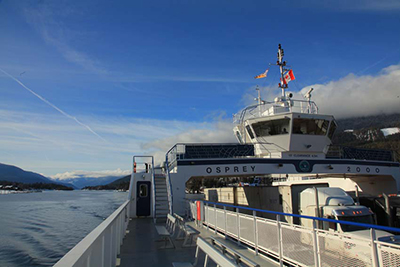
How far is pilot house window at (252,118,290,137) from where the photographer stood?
18.3 metres

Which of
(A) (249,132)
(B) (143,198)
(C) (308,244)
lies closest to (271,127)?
(A) (249,132)

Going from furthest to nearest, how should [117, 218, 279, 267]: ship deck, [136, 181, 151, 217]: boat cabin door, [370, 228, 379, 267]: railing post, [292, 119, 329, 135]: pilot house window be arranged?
[292, 119, 329, 135]: pilot house window → [136, 181, 151, 217]: boat cabin door → [117, 218, 279, 267]: ship deck → [370, 228, 379, 267]: railing post

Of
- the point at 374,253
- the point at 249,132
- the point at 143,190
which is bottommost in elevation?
the point at 374,253

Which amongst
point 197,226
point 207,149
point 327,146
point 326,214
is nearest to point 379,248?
point 326,214

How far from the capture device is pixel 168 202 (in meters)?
14.8

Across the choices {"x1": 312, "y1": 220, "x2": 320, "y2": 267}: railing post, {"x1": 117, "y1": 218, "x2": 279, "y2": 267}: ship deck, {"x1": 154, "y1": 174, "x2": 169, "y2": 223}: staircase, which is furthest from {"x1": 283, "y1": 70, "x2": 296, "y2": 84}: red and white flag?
{"x1": 312, "y1": 220, "x2": 320, "y2": 267}: railing post

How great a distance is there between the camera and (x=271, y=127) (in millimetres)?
18594

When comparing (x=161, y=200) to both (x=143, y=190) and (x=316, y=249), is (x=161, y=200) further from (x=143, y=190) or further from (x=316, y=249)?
(x=316, y=249)

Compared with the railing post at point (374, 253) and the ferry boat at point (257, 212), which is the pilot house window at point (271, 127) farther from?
the railing post at point (374, 253)

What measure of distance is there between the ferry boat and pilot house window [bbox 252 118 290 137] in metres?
0.06

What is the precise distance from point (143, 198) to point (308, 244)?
41.9 feet

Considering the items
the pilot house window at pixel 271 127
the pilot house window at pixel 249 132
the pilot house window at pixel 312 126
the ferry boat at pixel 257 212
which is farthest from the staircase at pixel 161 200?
the pilot house window at pixel 312 126

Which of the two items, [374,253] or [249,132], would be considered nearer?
[374,253]

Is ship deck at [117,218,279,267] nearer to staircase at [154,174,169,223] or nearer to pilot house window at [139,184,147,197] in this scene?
staircase at [154,174,169,223]
